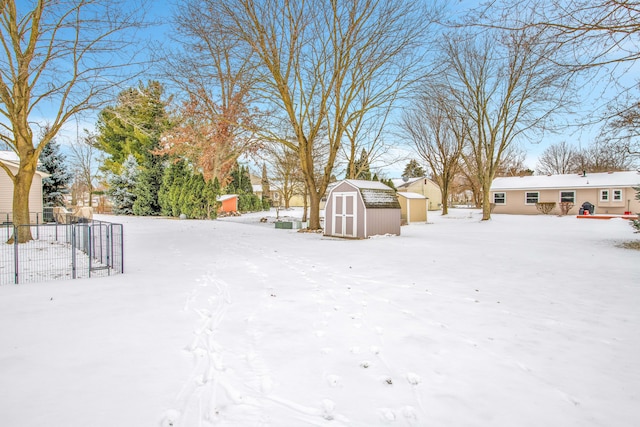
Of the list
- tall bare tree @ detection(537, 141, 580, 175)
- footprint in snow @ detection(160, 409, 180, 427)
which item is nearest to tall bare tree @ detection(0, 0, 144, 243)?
footprint in snow @ detection(160, 409, 180, 427)

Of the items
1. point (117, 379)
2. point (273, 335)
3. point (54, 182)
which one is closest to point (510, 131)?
point (273, 335)

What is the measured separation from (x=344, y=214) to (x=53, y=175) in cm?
2150

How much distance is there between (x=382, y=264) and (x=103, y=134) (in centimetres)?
3138

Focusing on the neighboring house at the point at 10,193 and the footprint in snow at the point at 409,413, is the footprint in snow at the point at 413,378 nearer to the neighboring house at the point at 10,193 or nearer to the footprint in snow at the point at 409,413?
the footprint in snow at the point at 409,413

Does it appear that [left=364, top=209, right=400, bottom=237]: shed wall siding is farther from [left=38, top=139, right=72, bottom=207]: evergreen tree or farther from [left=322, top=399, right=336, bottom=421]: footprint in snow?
[left=38, top=139, right=72, bottom=207]: evergreen tree

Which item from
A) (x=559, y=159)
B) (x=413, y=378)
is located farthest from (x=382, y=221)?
(x=559, y=159)

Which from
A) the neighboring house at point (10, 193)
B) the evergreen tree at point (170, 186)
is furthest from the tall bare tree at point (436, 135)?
the neighboring house at point (10, 193)

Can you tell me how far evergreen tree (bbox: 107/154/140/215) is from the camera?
2581 centimetres

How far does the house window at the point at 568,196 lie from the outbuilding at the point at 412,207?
14350 millimetres

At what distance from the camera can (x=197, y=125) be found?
14414mm

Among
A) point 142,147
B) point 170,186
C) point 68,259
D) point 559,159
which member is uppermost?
point 559,159

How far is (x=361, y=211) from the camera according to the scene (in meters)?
12.7

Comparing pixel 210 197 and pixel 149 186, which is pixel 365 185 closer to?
pixel 210 197

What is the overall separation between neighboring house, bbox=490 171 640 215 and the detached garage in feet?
69.6
